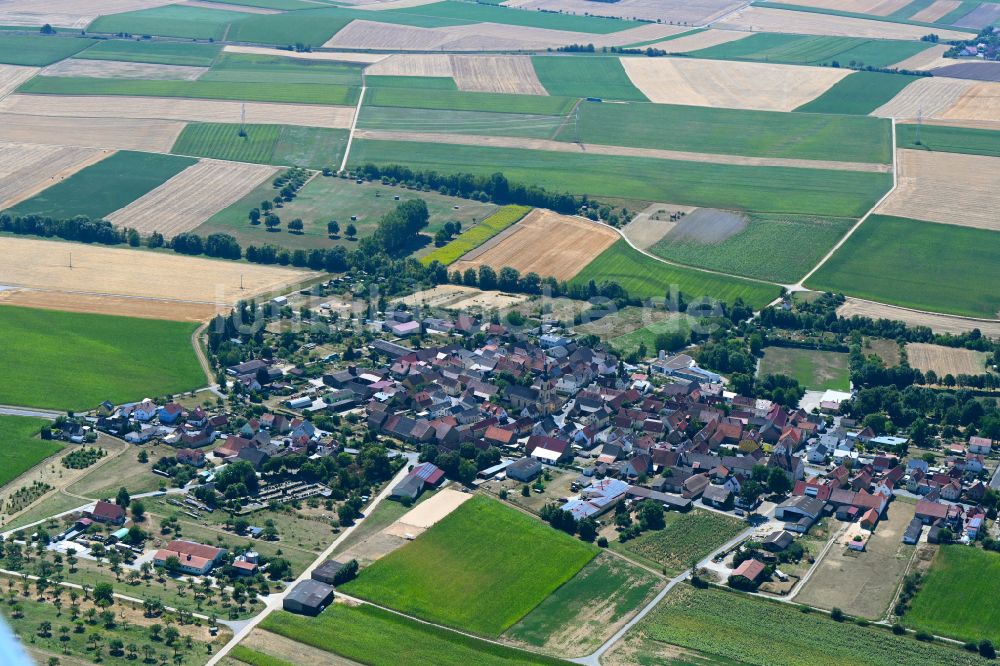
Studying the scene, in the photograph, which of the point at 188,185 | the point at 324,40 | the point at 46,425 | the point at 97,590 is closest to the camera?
the point at 97,590

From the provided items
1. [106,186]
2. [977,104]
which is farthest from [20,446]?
[977,104]

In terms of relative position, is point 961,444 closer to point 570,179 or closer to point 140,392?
point 140,392

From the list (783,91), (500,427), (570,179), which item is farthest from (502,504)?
(783,91)

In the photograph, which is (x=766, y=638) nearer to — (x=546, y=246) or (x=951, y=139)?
(x=546, y=246)

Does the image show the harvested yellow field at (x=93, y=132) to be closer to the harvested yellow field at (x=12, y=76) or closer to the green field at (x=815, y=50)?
the harvested yellow field at (x=12, y=76)

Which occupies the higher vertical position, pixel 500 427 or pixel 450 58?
pixel 450 58

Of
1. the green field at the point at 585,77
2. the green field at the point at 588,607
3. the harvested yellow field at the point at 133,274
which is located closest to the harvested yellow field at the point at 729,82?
the green field at the point at 585,77
